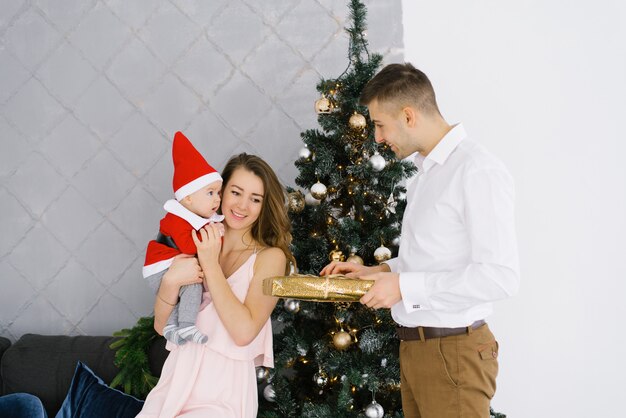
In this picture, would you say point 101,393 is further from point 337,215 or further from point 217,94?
point 217,94

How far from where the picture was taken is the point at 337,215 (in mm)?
2049

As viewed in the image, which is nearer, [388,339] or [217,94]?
[388,339]

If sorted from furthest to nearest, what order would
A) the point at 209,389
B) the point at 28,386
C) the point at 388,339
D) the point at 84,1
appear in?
the point at 84,1
the point at 28,386
the point at 388,339
the point at 209,389

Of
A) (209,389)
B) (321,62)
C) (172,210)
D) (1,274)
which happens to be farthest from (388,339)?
(1,274)

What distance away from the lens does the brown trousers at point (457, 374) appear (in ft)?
4.74

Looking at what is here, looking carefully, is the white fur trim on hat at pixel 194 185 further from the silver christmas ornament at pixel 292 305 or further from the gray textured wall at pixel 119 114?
the gray textured wall at pixel 119 114

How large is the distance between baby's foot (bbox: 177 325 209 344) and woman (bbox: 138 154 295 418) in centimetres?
7

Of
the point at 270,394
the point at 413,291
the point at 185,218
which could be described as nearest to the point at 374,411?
the point at 270,394

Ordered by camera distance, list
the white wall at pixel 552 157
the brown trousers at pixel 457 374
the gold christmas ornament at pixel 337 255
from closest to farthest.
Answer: the brown trousers at pixel 457 374, the gold christmas ornament at pixel 337 255, the white wall at pixel 552 157

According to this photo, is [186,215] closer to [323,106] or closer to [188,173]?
[188,173]

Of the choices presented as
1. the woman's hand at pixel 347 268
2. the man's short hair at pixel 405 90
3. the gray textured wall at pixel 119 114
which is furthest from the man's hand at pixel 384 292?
the gray textured wall at pixel 119 114

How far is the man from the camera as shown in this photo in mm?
1346

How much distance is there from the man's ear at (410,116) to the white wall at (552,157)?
118cm

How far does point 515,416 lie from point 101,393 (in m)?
1.87
